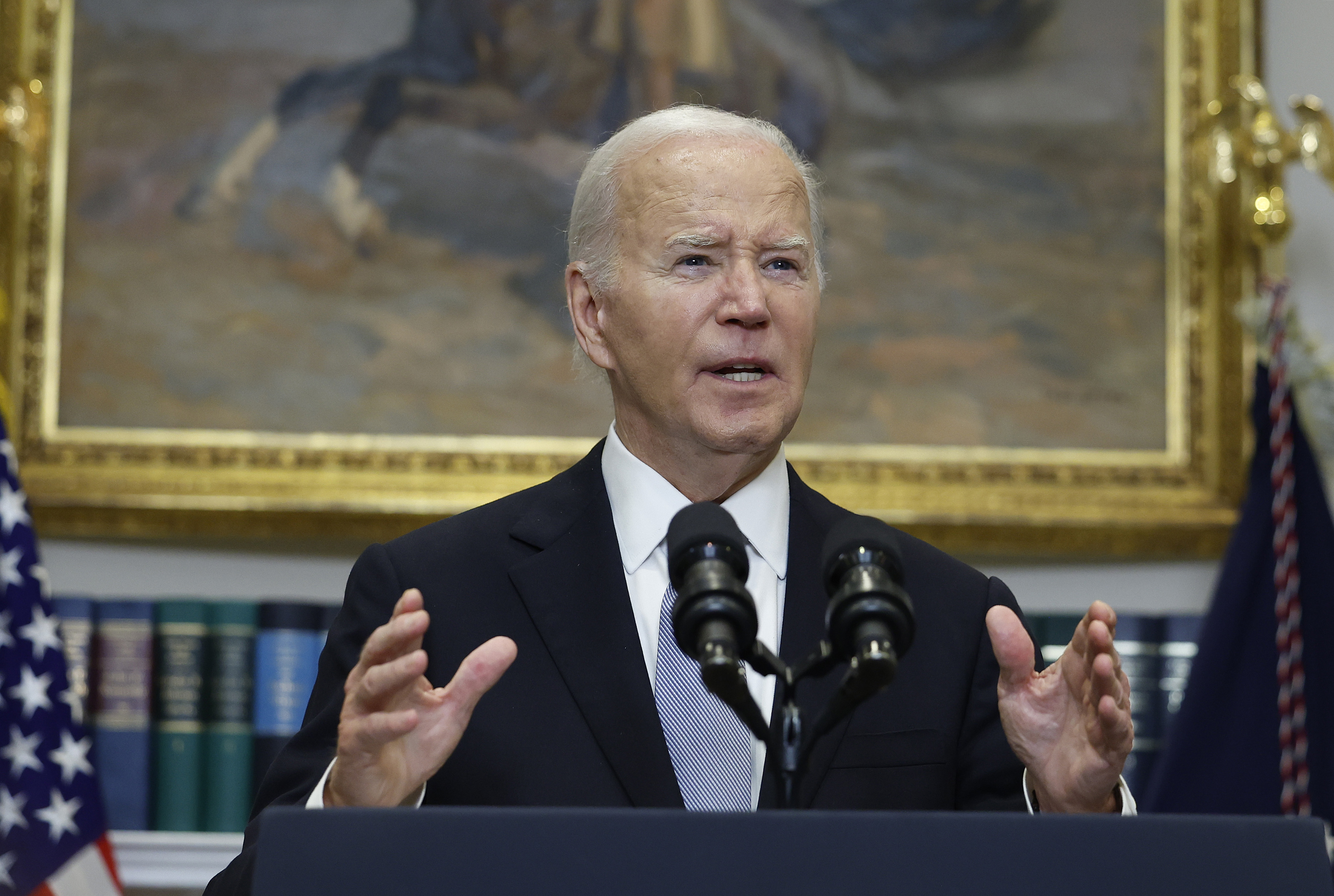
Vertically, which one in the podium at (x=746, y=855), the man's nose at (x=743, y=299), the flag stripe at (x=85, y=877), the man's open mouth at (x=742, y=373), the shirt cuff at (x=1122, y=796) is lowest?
the flag stripe at (x=85, y=877)

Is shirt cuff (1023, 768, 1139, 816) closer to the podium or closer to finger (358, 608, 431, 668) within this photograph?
the podium

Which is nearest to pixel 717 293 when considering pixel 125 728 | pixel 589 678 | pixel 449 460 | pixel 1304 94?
pixel 589 678

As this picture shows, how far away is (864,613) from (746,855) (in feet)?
0.81

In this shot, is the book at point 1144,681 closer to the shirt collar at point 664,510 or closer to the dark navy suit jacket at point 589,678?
the dark navy suit jacket at point 589,678

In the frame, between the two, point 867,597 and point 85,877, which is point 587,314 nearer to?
point 867,597

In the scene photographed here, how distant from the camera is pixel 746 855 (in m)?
1.05

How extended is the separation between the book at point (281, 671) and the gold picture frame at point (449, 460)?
27 cm

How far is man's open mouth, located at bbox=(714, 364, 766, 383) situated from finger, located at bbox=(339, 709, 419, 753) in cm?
76

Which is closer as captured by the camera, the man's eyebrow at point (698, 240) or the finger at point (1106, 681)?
the finger at point (1106, 681)

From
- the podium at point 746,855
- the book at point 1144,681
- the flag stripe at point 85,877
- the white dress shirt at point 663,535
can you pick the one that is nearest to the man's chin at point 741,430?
the white dress shirt at point 663,535

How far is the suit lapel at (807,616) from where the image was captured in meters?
1.77

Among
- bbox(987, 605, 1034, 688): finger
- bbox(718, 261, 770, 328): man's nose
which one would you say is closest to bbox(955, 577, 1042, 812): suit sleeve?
bbox(987, 605, 1034, 688): finger

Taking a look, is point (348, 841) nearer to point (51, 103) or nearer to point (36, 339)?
point (36, 339)

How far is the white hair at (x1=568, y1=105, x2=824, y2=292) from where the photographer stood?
2076 mm
